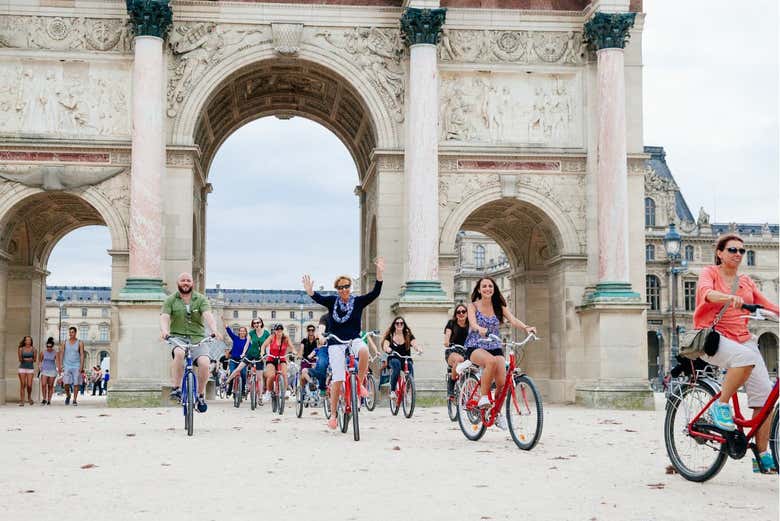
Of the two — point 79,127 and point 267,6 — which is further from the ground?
point 267,6

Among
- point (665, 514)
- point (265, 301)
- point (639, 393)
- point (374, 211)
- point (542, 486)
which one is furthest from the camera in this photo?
point (265, 301)

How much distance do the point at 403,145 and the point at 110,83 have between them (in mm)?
7992

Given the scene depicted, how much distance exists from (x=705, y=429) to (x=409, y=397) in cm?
1078

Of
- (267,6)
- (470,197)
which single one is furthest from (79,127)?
(470,197)

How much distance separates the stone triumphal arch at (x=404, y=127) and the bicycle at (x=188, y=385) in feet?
36.2

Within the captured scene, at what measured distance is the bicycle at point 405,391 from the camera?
19922 millimetres

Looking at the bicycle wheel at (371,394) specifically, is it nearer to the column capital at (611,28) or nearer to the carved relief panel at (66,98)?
the carved relief panel at (66,98)

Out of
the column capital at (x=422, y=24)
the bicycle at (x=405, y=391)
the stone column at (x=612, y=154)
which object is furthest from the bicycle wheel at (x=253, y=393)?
the column capital at (x=422, y=24)

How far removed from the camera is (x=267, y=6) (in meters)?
28.2

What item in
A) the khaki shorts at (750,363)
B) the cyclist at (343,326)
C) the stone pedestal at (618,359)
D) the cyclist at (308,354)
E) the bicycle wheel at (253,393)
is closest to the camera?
the khaki shorts at (750,363)

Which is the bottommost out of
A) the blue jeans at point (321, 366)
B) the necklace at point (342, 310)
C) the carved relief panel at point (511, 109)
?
the blue jeans at point (321, 366)

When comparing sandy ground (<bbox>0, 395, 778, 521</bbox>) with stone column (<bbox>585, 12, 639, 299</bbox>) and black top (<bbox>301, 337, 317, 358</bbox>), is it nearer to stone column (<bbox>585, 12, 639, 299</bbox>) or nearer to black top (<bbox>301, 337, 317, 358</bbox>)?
black top (<bbox>301, 337, 317, 358</bbox>)

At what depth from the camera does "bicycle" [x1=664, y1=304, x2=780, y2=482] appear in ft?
30.9

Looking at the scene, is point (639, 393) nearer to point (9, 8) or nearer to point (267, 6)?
point (267, 6)
